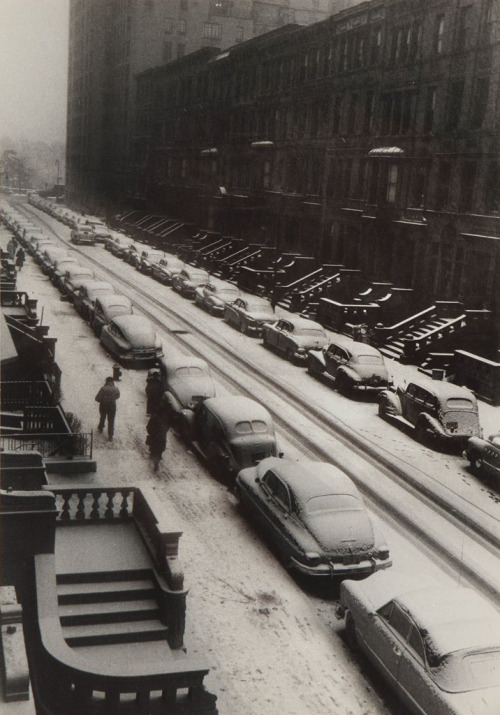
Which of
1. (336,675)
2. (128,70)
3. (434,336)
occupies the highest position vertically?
(128,70)

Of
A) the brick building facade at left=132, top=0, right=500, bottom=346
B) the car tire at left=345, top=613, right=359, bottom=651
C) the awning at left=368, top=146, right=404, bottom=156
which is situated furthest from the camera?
the awning at left=368, top=146, right=404, bottom=156

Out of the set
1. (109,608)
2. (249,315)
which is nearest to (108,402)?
(109,608)

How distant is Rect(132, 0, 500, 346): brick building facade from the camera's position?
2234 centimetres

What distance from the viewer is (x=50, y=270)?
3741cm

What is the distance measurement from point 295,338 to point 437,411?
7852 millimetres

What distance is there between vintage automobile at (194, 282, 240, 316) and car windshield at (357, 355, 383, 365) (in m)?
10.9

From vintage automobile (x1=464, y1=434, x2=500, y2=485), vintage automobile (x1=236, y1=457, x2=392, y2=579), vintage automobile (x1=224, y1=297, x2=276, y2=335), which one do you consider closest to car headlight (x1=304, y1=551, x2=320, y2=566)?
vintage automobile (x1=236, y1=457, x2=392, y2=579)

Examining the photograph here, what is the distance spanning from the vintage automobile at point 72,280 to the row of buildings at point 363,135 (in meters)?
5.17

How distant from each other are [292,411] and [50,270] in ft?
70.4

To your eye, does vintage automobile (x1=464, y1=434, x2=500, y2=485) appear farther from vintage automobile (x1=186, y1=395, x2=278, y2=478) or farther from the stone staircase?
the stone staircase

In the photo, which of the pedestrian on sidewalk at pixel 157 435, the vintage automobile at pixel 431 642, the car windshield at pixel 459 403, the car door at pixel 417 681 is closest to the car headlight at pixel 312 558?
the vintage automobile at pixel 431 642

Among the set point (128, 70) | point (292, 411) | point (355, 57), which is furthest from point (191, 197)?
point (292, 411)

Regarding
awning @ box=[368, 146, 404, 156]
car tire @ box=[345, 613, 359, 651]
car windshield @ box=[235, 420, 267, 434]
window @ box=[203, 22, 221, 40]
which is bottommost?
car tire @ box=[345, 613, 359, 651]

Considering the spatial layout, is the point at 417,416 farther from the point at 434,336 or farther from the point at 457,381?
the point at 434,336
